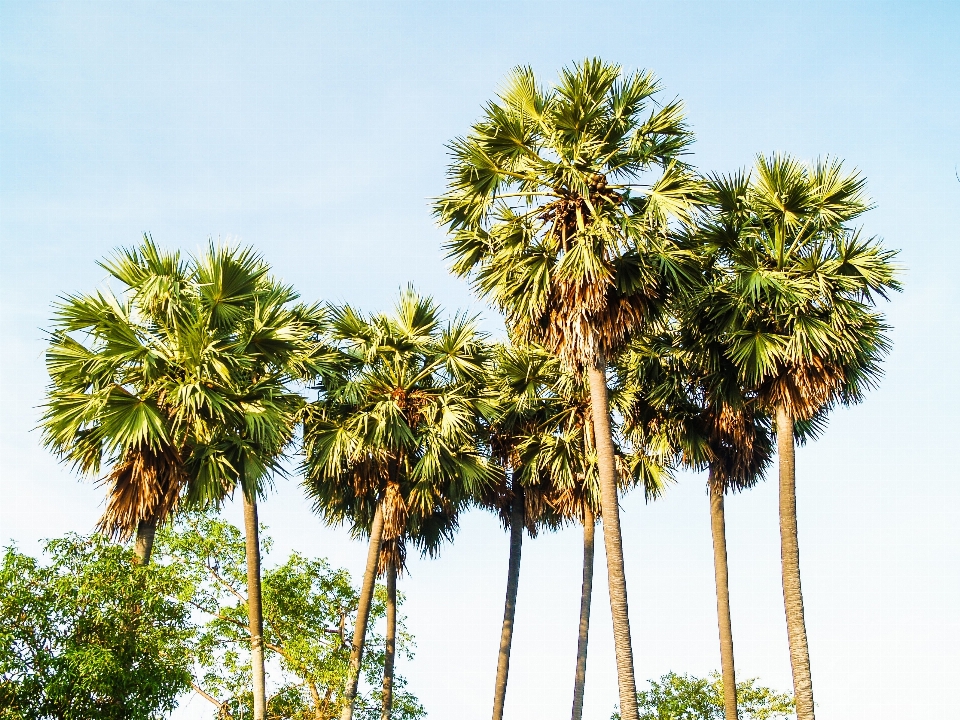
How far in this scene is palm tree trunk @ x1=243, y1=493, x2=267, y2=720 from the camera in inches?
803

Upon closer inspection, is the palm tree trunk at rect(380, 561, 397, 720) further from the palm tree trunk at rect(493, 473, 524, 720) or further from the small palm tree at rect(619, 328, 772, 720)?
the small palm tree at rect(619, 328, 772, 720)

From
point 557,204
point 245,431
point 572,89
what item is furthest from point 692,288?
point 245,431

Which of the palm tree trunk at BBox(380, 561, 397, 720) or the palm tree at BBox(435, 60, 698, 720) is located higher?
the palm tree at BBox(435, 60, 698, 720)

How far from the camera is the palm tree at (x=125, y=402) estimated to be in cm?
1839

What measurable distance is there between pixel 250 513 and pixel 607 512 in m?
7.01

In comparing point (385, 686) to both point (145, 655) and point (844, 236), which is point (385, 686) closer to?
point (145, 655)

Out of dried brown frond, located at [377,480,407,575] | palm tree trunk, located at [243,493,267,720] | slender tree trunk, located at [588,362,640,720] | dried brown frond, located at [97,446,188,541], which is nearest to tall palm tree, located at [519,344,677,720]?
dried brown frond, located at [377,480,407,575]

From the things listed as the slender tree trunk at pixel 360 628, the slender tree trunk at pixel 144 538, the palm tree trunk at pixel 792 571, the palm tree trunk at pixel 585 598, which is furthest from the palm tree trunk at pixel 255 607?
the palm tree trunk at pixel 792 571

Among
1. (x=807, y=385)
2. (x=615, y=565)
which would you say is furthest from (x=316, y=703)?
(x=807, y=385)

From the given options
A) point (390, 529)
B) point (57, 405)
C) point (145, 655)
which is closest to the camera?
point (145, 655)

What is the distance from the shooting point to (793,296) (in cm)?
2084

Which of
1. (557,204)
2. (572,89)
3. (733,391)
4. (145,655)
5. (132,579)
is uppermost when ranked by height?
(572,89)

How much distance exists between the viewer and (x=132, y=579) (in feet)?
56.8

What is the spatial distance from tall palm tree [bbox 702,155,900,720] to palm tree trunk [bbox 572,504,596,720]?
5878 millimetres
